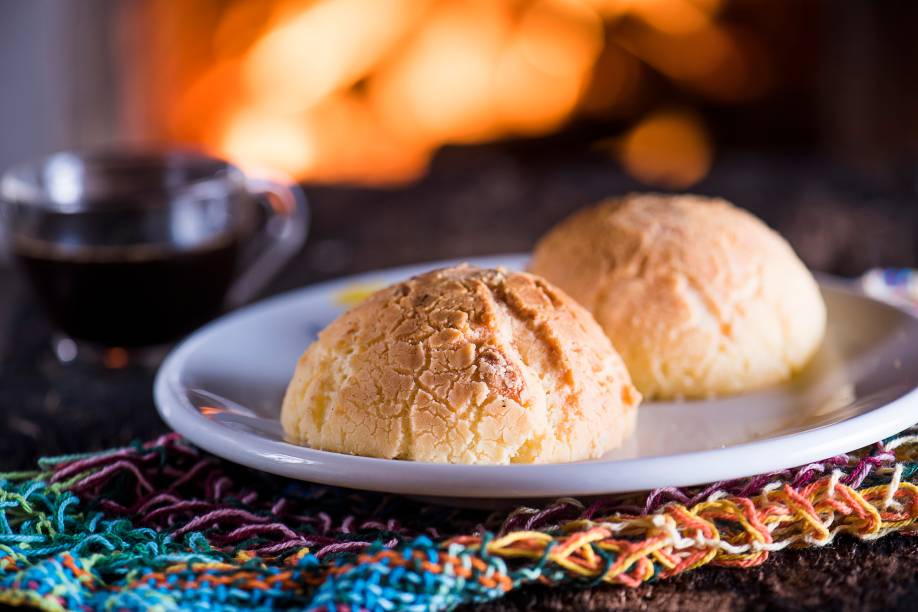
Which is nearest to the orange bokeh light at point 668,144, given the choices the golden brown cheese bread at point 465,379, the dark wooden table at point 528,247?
the dark wooden table at point 528,247

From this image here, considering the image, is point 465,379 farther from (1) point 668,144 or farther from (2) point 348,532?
(1) point 668,144

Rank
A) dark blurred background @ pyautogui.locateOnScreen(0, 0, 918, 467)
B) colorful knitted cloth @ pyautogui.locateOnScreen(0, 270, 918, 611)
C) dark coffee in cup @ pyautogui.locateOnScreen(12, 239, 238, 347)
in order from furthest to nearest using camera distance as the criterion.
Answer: dark blurred background @ pyautogui.locateOnScreen(0, 0, 918, 467), dark coffee in cup @ pyautogui.locateOnScreen(12, 239, 238, 347), colorful knitted cloth @ pyautogui.locateOnScreen(0, 270, 918, 611)

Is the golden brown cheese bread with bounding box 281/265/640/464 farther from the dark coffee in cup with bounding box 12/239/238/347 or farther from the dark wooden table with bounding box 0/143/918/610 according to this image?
the dark coffee in cup with bounding box 12/239/238/347

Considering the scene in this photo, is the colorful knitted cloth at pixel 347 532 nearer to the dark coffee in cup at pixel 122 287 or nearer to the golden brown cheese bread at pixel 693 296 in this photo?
the golden brown cheese bread at pixel 693 296

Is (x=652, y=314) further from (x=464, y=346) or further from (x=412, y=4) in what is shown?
(x=412, y=4)

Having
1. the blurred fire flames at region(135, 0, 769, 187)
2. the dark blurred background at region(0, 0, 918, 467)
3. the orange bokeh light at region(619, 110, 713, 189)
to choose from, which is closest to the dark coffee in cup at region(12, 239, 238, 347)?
the dark blurred background at region(0, 0, 918, 467)

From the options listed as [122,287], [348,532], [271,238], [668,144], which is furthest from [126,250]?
[668,144]
